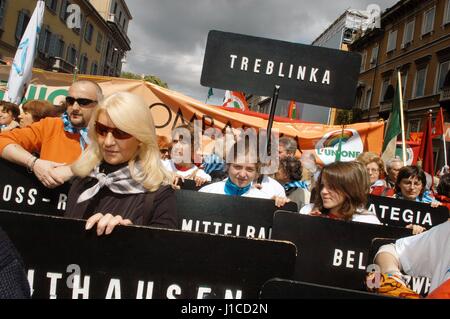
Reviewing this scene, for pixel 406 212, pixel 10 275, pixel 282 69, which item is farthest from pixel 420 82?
pixel 10 275

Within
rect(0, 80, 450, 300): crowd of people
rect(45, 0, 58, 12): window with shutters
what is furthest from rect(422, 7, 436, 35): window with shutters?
rect(45, 0, 58, 12): window with shutters

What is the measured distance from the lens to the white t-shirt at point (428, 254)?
1.62 metres

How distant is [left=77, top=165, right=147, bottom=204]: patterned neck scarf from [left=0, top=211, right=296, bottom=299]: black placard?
279 mm

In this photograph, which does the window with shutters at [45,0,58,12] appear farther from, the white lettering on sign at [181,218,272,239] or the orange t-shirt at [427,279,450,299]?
the orange t-shirt at [427,279,450,299]

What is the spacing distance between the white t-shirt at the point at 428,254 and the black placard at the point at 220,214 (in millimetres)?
1133

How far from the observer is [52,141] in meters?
2.71

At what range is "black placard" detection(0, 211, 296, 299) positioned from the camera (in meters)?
1.62

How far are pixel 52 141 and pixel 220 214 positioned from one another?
45.7 inches

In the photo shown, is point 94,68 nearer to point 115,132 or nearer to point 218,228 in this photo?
point 218,228

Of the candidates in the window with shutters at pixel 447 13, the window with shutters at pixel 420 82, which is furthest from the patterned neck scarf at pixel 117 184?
the window with shutters at pixel 420 82

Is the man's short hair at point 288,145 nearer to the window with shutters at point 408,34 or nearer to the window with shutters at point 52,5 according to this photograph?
the window with shutters at point 408,34

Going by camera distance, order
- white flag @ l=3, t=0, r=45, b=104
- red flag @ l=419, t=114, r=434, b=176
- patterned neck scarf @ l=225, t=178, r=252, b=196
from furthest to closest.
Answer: red flag @ l=419, t=114, r=434, b=176 < white flag @ l=3, t=0, r=45, b=104 < patterned neck scarf @ l=225, t=178, r=252, b=196

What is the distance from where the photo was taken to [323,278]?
8.81 feet
